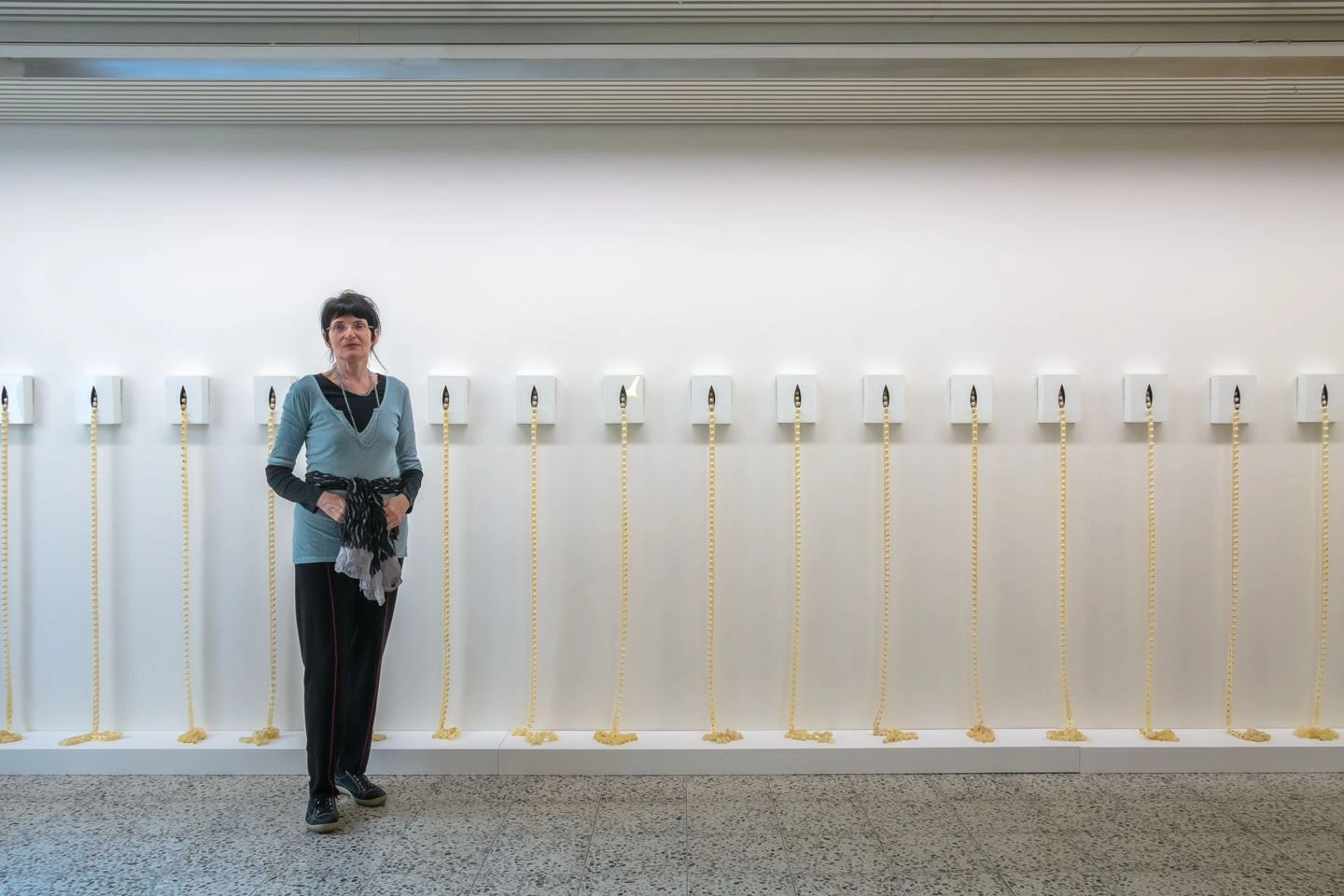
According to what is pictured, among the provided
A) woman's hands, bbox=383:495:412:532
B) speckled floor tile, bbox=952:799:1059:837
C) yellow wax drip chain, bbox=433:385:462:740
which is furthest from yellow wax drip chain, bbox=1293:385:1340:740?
woman's hands, bbox=383:495:412:532

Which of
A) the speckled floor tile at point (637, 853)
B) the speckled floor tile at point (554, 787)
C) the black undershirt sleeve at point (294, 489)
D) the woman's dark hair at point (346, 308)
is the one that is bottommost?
the speckled floor tile at point (554, 787)

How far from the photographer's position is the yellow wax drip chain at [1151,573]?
3211 millimetres

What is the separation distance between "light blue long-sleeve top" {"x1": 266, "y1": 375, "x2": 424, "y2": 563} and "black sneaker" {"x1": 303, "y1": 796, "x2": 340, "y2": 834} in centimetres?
72

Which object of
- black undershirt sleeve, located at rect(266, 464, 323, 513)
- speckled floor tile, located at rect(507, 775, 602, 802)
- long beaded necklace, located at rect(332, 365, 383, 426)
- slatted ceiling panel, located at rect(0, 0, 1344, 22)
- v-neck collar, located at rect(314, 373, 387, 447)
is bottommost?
speckled floor tile, located at rect(507, 775, 602, 802)

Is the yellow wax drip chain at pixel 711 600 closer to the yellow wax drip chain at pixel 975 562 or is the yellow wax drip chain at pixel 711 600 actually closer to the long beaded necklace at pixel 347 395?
the yellow wax drip chain at pixel 975 562

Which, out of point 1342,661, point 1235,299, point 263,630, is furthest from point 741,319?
point 1342,661

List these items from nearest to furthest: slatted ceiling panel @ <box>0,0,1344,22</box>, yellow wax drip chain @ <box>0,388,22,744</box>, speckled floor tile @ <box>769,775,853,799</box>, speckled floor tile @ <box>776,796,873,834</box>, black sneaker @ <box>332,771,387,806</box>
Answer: slatted ceiling panel @ <box>0,0,1344,22</box>, speckled floor tile @ <box>776,796,873,834</box>, black sneaker @ <box>332,771,387,806</box>, speckled floor tile @ <box>769,775,853,799</box>, yellow wax drip chain @ <box>0,388,22,744</box>

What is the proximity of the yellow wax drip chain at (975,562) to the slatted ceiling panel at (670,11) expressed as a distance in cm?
125

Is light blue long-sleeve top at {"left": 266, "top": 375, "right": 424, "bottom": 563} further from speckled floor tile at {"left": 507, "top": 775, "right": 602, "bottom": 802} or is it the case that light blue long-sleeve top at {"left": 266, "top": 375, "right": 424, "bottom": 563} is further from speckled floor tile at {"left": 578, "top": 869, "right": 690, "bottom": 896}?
speckled floor tile at {"left": 578, "top": 869, "right": 690, "bottom": 896}

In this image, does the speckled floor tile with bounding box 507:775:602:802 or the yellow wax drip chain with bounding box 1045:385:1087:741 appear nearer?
the speckled floor tile with bounding box 507:775:602:802

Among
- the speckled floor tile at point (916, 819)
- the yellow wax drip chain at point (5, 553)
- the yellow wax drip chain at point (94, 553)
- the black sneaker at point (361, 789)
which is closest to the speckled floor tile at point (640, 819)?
the speckled floor tile at point (916, 819)

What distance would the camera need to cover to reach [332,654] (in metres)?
2.63

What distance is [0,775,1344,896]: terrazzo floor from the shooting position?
228cm

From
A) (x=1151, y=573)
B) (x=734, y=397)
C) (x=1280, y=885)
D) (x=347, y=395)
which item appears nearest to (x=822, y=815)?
(x=1280, y=885)
